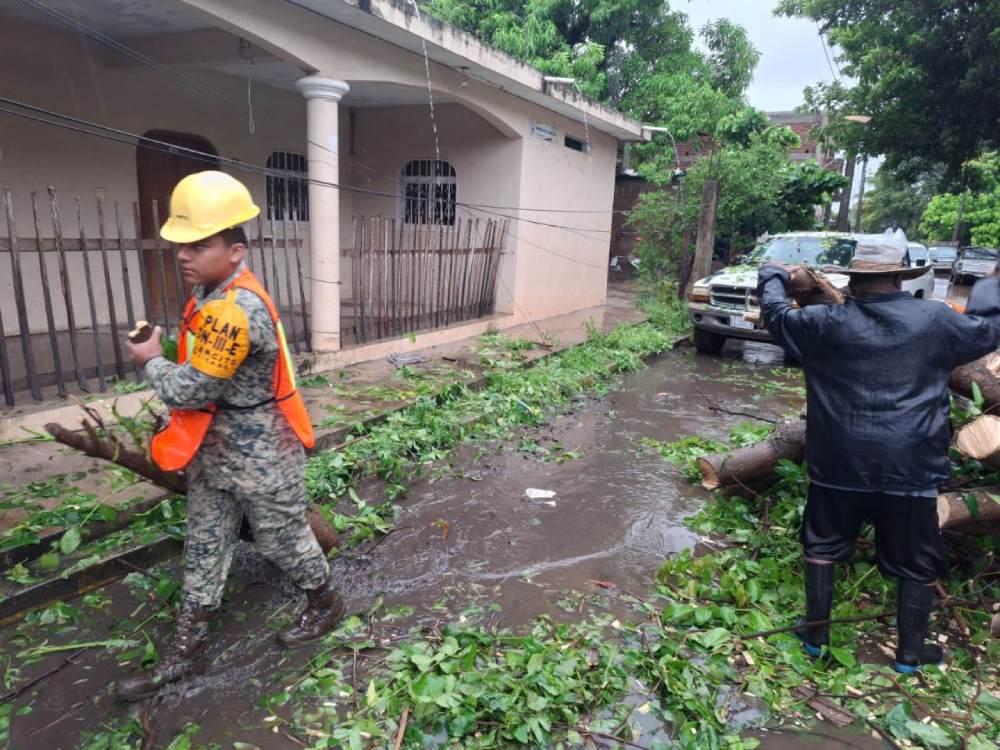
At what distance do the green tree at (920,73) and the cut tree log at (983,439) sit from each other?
12.2 metres

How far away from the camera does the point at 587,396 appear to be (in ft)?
25.2

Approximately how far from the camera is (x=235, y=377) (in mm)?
2613

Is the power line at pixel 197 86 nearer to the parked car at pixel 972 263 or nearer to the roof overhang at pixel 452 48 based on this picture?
the roof overhang at pixel 452 48

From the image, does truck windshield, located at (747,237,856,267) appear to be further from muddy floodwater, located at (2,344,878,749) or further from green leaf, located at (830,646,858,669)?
green leaf, located at (830,646,858,669)

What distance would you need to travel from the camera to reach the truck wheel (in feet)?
34.0

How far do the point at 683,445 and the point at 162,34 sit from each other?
283 inches

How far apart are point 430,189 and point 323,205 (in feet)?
15.1

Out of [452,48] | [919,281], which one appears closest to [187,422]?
[452,48]

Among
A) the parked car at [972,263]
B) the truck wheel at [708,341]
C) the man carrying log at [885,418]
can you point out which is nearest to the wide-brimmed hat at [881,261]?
the man carrying log at [885,418]

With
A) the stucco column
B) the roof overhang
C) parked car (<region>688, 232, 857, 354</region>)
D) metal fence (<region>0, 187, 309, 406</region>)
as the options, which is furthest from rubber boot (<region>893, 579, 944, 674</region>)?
parked car (<region>688, 232, 857, 354</region>)

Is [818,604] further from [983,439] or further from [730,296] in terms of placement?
[730,296]

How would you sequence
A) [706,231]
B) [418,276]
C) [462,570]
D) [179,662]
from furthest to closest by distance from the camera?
[706,231], [418,276], [462,570], [179,662]

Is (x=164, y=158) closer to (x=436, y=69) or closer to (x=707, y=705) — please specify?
(x=436, y=69)

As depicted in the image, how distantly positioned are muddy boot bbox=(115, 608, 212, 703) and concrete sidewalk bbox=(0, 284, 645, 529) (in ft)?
4.03
